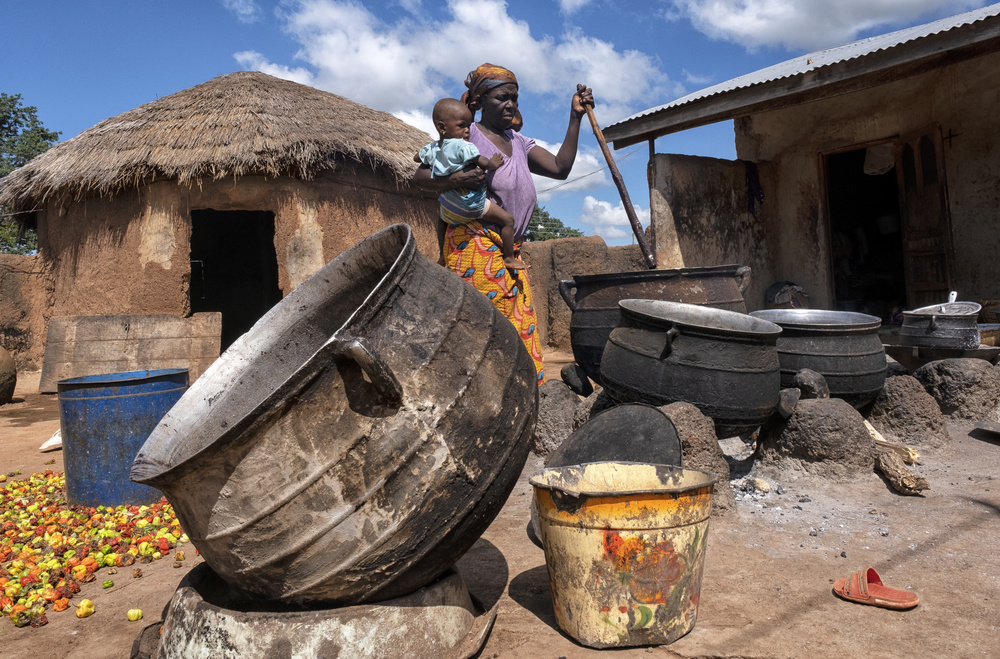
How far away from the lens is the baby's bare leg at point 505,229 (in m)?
3.66

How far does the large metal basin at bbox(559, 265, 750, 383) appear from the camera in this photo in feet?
13.0

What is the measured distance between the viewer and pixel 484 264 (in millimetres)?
3697

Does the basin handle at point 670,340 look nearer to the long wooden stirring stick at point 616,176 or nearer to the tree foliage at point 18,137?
the long wooden stirring stick at point 616,176

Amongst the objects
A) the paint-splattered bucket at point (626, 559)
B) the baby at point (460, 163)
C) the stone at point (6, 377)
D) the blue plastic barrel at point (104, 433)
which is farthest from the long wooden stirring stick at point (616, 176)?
the stone at point (6, 377)

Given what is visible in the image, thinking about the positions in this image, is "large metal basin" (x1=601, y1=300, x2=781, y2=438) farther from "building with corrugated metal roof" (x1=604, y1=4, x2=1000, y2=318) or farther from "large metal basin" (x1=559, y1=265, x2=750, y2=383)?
"building with corrugated metal roof" (x1=604, y1=4, x2=1000, y2=318)

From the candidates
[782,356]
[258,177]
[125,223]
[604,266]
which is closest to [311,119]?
[258,177]

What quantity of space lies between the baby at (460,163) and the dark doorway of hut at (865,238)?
323 inches

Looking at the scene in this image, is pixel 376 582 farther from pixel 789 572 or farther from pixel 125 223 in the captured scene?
pixel 125 223

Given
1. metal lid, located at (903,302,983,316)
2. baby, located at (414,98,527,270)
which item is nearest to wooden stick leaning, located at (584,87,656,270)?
baby, located at (414,98,527,270)

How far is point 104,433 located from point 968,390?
551 centimetres

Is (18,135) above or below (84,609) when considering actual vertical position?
above

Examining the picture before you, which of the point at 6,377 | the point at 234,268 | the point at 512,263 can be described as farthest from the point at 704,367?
the point at 234,268

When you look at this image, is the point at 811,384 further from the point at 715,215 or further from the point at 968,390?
the point at 715,215

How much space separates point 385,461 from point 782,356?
3.09 m
